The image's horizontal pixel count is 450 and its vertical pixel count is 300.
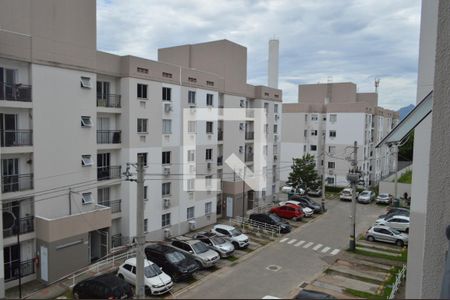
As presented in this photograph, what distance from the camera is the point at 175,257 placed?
12.9m

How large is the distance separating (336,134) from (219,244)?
82.8 ft

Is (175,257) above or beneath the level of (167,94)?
beneath

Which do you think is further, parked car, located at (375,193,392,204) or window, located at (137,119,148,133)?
parked car, located at (375,193,392,204)

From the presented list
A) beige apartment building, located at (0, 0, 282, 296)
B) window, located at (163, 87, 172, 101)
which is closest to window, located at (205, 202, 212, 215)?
beige apartment building, located at (0, 0, 282, 296)

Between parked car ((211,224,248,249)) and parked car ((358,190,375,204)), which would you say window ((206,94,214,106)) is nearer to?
parked car ((211,224,248,249))

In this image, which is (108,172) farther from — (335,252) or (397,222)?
(397,222)

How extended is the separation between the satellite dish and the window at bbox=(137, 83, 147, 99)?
7.56 meters

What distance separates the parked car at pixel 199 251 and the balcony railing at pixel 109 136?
557 centimetres

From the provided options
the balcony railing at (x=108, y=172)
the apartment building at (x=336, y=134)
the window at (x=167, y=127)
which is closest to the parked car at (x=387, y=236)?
the window at (x=167, y=127)

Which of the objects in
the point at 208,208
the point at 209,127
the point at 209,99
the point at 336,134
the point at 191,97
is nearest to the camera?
the point at 191,97

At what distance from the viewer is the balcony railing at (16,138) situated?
1198cm

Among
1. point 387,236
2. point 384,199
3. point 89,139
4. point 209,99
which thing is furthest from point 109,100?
point 384,199

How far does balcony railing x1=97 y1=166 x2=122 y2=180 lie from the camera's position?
51.3 feet

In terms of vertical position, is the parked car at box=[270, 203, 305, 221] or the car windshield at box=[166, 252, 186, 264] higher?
the car windshield at box=[166, 252, 186, 264]
